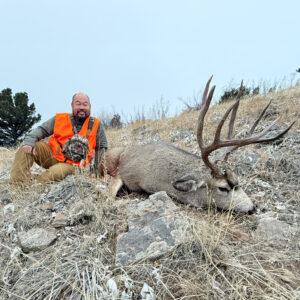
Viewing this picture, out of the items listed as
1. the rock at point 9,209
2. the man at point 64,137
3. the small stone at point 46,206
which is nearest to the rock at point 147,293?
the small stone at point 46,206

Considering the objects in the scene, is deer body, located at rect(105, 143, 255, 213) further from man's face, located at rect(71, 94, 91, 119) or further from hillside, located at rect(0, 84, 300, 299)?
man's face, located at rect(71, 94, 91, 119)

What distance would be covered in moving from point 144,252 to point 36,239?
3.43 feet

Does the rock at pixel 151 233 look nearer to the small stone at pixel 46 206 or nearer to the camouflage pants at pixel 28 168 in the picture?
the small stone at pixel 46 206

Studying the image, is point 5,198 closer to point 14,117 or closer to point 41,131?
point 41,131

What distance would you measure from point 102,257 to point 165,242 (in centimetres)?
51

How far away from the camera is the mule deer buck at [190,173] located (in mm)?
2666

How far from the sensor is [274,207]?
2.73 meters

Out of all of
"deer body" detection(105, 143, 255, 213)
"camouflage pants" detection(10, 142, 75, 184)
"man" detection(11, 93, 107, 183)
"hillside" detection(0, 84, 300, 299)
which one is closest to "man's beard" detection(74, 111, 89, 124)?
"man" detection(11, 93, 107, 183)

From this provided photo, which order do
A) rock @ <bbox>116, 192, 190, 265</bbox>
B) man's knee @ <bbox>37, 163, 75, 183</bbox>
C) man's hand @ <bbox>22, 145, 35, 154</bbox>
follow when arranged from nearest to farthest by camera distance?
rock @ <bbox>116, 192, 190, 265</bbox> → man's knee @ <bbox>37, 163, 75, 183</bbox> → man's hand @ <bbox>22, 145, 35, 154</bbox>

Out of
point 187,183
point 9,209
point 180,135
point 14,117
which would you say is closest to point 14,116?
point 14,117

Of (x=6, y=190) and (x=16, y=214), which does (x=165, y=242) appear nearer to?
(x=16, y=214)

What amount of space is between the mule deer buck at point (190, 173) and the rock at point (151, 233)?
59cm

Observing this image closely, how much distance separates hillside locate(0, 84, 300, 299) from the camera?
149cm

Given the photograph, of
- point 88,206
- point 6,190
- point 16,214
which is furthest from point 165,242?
point 6,190
